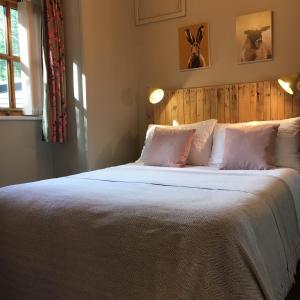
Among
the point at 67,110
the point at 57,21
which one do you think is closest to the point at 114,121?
the point at 67,110

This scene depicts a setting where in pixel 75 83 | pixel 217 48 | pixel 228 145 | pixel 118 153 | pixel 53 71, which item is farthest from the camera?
pixel 118 153

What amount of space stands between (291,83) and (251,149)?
31.3 inches

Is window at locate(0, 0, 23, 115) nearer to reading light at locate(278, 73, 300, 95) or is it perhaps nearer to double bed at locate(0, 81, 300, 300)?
double bed at locate(0, 81, 300, 300)

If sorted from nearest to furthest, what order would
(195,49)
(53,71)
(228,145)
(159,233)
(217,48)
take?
(159,233) → (228,145) → (53,71) → (217,48) → (195,49)

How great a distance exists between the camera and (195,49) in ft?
10.9

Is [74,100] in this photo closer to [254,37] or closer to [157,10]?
[157,10]

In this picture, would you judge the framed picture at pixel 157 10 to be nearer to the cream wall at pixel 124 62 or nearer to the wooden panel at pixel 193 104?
the cream wall at pixel 124 62

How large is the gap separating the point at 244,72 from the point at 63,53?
171 centimetres

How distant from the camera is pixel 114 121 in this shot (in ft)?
11.2

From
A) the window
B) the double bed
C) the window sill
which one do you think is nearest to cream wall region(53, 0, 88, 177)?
the window sill

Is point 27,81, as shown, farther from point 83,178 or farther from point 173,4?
point 173,4

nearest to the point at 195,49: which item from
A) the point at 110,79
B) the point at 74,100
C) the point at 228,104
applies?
the point at 228,104

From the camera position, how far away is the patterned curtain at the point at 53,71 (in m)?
2.94

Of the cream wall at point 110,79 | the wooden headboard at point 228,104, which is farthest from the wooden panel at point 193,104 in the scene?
the cream wall at point 110,79
